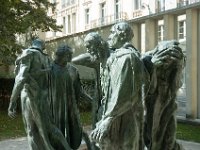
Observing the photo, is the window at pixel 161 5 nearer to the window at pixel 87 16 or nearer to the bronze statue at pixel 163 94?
the window at pixel 87 16

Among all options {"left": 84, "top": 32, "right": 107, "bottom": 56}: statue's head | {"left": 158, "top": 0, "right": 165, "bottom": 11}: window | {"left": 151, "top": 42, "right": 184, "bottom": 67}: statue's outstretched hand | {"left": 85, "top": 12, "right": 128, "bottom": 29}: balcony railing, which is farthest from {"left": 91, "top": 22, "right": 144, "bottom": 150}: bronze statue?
{"left": 85, "top": 12, "right": 128, "bottom": 29}: balcony railing

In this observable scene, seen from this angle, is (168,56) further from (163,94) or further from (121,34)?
(121,34)

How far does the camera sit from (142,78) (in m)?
4.64

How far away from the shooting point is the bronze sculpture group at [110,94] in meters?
4.59

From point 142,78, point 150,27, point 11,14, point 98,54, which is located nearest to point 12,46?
point 11,14

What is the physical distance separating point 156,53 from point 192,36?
12.8 m

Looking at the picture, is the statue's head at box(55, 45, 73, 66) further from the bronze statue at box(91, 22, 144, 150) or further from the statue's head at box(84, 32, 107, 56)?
the bronze statue at box(91, 22, 144, 150)

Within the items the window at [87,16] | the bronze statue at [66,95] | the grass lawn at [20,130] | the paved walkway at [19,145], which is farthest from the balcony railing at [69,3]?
the bronze statue at [66,95]

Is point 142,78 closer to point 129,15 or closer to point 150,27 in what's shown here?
point 150,27

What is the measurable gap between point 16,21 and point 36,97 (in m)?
14.1

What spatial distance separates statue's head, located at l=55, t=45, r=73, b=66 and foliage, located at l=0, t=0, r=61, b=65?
12895 mm

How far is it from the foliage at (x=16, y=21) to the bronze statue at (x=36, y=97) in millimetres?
12891

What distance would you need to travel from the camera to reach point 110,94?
4.68 meters

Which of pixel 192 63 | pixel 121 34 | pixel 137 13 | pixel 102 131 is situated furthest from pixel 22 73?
pixel 137 13
